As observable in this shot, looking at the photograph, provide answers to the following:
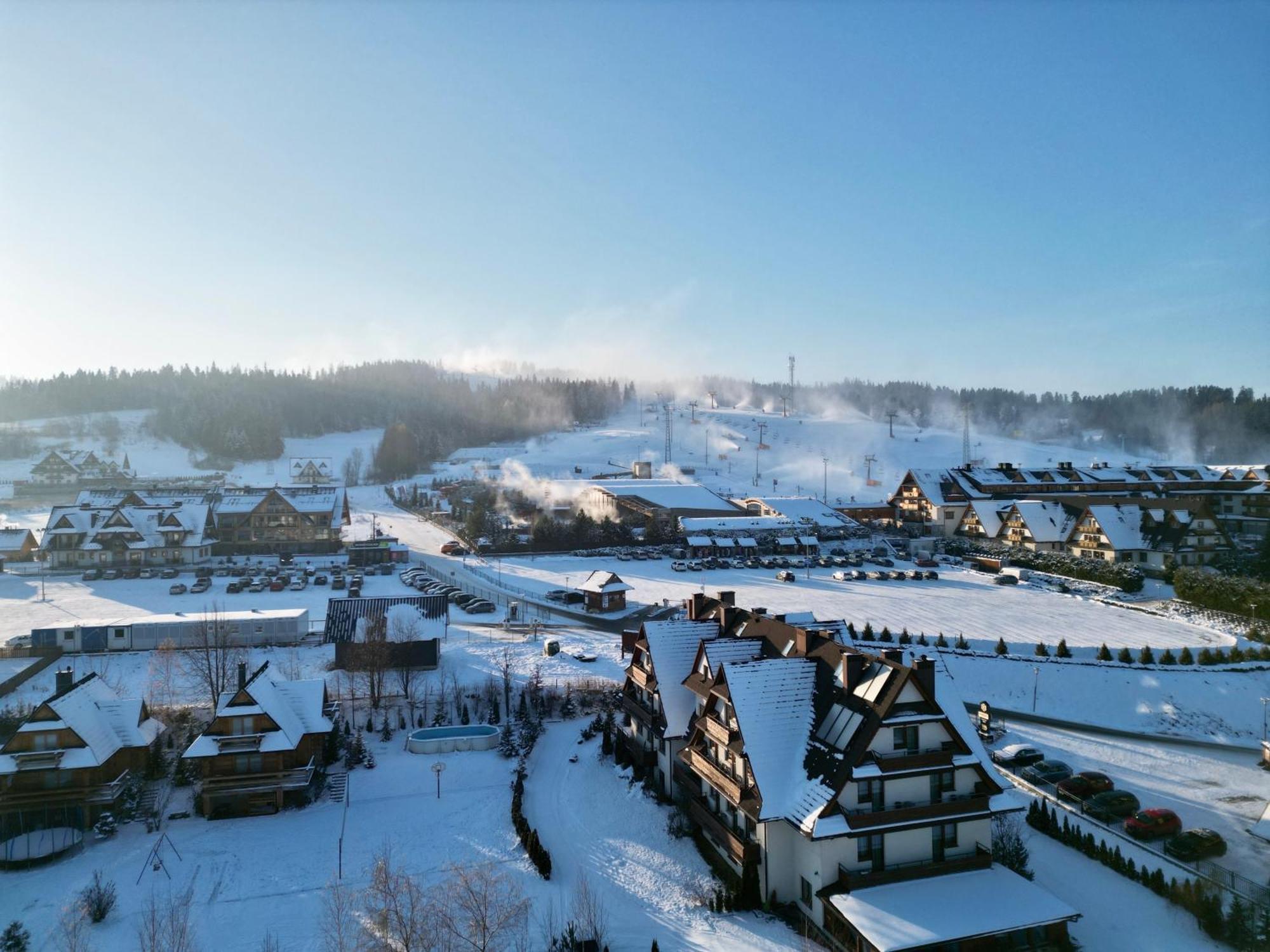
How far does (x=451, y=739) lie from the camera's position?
70.1ft

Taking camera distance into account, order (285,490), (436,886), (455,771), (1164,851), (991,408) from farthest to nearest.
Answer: (991,408) < (285,490) < (455,771) < (1164,851) < (436,886)

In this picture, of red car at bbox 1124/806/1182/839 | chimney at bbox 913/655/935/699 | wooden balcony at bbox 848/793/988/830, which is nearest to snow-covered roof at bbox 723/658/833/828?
wooden balcony at bbox 848/793/988/830

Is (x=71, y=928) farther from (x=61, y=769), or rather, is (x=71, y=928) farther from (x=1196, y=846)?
(x=1196, y=846)

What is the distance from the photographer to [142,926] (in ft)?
41.9

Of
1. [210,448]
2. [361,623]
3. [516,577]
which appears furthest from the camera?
[210,448]

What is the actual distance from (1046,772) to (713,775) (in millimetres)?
10374

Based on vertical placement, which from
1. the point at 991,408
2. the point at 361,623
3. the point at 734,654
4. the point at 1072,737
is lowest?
the point at 1072,737

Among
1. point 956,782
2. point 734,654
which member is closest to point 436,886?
point 734,654

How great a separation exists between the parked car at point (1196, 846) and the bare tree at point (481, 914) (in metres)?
13.3

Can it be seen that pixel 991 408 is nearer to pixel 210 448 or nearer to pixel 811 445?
pixel 811 445

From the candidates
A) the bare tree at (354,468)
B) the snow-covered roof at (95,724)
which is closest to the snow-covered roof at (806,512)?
the snow-covered roof at (95,724)

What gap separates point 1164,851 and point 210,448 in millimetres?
116149

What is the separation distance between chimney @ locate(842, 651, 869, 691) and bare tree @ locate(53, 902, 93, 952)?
13.2m

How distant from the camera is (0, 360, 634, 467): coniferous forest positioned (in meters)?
109
